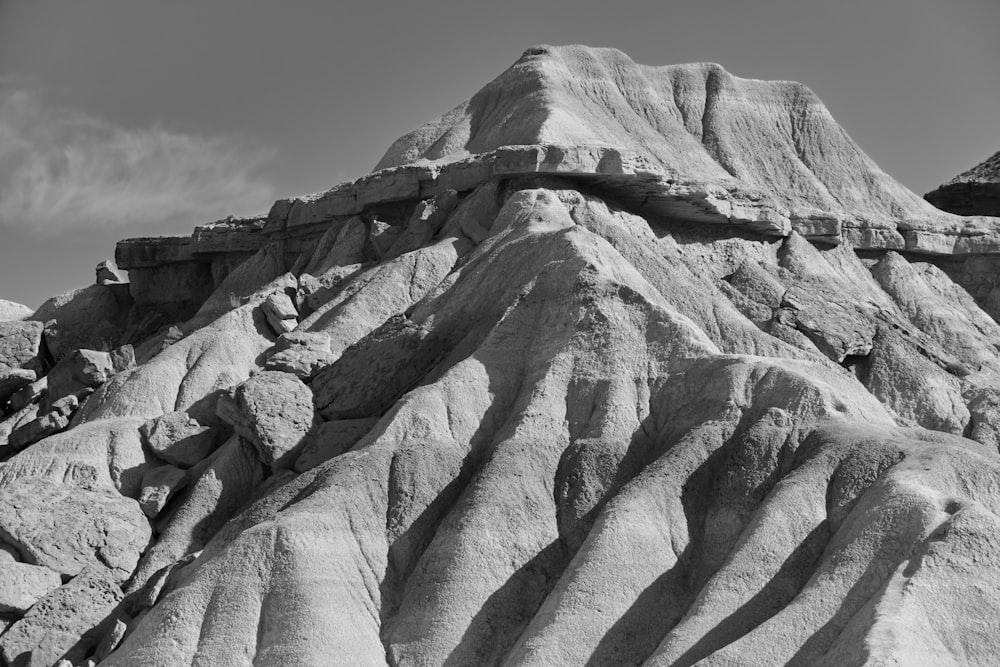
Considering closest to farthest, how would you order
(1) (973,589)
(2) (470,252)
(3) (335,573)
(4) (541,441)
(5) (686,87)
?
(1) (973,589) < (3) (335,573) < (4) (541,441) < (2) (470,252) < (5) (686,87)

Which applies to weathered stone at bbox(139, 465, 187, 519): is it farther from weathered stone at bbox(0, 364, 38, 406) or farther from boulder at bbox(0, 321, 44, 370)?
boulder at bbox(0, 321, 44, 370)

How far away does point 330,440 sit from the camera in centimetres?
3962

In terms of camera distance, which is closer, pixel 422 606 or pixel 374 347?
pixel 422 606

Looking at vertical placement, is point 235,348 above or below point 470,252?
below

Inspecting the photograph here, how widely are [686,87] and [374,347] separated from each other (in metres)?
31.3

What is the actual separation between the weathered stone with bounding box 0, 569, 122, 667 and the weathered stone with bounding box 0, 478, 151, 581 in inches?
30.7

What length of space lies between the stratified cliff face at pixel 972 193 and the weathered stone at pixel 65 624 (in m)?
48.3

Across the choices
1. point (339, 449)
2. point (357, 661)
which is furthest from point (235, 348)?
point (357, 661)

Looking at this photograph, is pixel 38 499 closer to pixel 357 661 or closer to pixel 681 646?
pixel 357 661

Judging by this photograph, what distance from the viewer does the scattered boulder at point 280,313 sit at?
2020 inches

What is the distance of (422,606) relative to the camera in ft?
104

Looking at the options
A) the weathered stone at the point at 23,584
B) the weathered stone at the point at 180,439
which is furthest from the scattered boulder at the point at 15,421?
the weathered stone at the point at 23,584

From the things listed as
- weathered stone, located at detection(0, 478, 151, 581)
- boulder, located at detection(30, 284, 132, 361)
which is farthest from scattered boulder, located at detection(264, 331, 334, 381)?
boulder, located at detection(30, 284, 132, 361)

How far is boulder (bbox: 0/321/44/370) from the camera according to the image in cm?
6006
